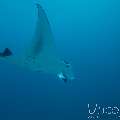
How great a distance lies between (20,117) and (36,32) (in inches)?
373

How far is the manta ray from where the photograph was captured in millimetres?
3002

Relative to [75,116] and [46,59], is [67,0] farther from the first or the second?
[46,59]

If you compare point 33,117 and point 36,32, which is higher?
point 33,117

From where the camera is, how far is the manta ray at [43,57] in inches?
118

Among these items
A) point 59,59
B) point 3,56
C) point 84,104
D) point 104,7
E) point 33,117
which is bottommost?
point 3,56

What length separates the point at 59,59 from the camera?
325 cm

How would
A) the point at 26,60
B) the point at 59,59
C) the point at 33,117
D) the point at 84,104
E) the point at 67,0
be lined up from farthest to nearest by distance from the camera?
the point at 67,0 < the point at 84,104 < the point at 33,117 < the point at 59,59 < the point at 26,60

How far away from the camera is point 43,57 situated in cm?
329

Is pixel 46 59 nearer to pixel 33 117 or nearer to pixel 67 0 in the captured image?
pixel 33 117

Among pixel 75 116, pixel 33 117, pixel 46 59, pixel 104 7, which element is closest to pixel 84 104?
pixel 75 116

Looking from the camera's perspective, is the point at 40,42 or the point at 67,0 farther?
the point at 67,0

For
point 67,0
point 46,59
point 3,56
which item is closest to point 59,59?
point 46,59

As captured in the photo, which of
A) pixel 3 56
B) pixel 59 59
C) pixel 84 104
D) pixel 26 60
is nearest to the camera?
pixel 3 56

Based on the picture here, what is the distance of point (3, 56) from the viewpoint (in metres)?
2.74
